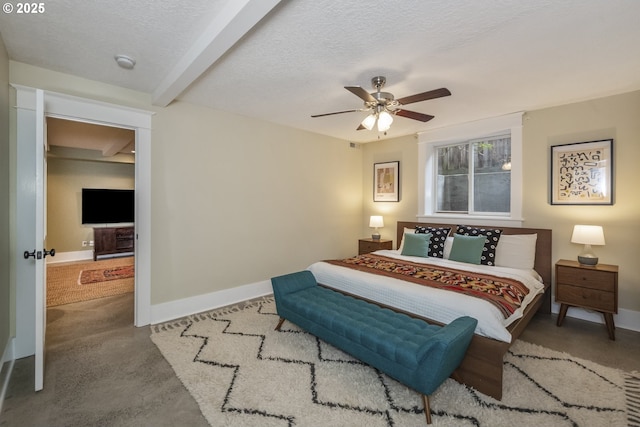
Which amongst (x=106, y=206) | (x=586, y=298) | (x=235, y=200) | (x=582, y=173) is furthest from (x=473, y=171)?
(x=106, y=206)

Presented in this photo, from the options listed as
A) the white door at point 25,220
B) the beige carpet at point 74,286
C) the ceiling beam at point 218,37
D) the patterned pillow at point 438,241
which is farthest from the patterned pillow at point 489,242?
the beige carpet at point 74,286

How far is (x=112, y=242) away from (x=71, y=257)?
89 cm

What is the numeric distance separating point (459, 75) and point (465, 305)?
207 centimetres

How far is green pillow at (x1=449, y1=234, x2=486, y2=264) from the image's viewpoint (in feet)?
11.4

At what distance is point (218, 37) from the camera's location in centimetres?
186

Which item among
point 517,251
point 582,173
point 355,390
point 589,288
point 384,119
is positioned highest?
point 384,119

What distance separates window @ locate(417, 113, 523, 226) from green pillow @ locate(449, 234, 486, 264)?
0.67 meters

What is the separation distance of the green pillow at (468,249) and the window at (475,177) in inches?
35.2

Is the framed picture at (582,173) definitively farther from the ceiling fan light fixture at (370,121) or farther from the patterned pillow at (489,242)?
the ceiling fan light fixture at (370,121)

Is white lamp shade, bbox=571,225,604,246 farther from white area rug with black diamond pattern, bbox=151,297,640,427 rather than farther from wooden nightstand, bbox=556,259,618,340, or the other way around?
white area rug with black diamond pattern, bbox=151,297,640,427

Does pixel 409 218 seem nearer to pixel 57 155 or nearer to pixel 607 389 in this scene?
pixel 607 389

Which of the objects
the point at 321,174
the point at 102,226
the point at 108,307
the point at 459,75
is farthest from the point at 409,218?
the point at 102,226

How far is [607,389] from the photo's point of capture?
2.03 meters

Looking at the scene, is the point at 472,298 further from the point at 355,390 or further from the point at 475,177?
the point at 475,177
